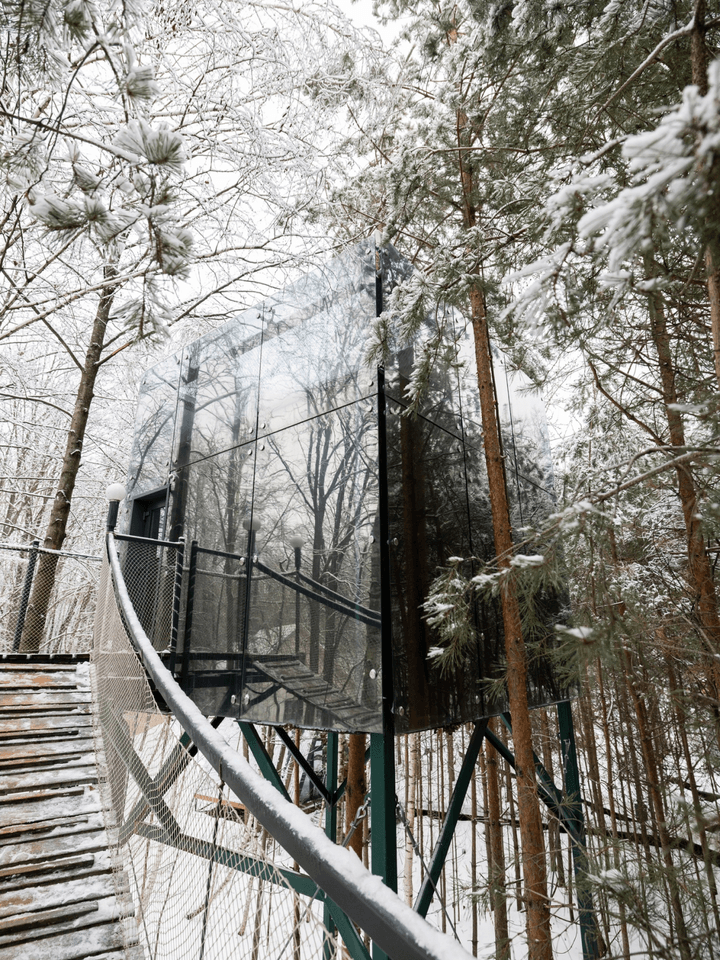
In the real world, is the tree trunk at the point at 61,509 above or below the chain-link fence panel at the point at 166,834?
→ above

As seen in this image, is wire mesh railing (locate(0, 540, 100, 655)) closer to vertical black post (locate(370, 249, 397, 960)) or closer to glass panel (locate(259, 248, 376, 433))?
glass panel (locate(259, 248, 376, 433))

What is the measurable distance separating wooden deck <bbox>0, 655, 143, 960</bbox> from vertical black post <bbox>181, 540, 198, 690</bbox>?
1304mm

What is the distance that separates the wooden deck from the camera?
2.12 m

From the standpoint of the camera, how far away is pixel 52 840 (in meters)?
2.68

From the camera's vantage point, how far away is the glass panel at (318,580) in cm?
403

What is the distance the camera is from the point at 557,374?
529cm

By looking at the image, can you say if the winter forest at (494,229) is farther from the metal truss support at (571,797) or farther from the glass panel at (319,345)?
the glass panel at (319,345)

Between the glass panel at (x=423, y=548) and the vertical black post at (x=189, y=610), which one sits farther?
the vertical black post at (x=189, y=610)

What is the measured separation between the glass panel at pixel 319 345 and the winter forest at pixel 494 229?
0.52 meters

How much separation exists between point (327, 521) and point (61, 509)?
18.0ft

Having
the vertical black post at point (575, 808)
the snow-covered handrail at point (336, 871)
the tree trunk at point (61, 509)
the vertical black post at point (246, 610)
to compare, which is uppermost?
the tree trunk at point (61, 509)

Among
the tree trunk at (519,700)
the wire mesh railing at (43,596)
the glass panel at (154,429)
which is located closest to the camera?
the tree trunk at (519,700)

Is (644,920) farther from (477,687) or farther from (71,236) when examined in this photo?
(71,236)

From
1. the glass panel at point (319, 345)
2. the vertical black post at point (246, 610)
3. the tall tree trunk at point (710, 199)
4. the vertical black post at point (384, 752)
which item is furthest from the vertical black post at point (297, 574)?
the tall tree trunk at point (710, 199)
